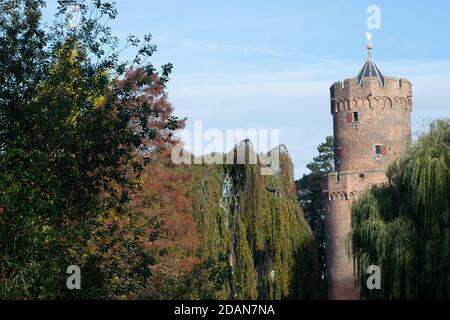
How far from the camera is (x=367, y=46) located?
140ft

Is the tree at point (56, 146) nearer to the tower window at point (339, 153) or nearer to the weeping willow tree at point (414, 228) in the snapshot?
the weeping willow tree at point (414, 228)

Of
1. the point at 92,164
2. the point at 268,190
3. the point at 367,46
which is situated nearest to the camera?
the point at 92,164

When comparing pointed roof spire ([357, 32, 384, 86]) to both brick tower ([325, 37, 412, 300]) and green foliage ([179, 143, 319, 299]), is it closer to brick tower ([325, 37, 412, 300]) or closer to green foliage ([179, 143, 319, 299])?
brick tower ([325, 37, 412, 300])

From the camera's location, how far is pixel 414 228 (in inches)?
942

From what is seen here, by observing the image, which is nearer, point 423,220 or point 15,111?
point 15,111

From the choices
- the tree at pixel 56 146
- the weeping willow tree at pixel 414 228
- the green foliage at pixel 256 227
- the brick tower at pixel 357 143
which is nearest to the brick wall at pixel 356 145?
the brick tower at pixel 357 143

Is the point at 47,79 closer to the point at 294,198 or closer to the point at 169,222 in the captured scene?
the point at 169,222

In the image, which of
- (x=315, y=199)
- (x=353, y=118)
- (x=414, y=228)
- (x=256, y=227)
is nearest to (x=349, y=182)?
(x=353, y=118)

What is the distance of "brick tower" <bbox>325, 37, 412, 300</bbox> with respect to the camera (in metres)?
41.3

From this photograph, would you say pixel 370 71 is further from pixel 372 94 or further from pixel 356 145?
pixel 356 145

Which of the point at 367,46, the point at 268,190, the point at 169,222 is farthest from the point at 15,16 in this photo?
the point at 367,46

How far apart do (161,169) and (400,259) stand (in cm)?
927

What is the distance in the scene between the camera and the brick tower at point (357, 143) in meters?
41.3

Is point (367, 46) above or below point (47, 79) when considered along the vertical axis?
above
